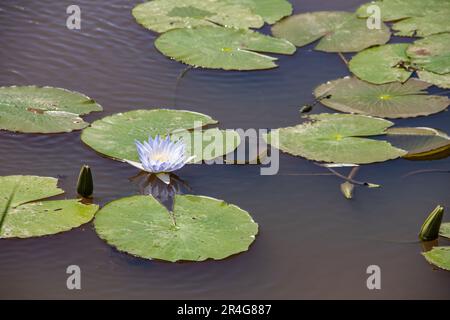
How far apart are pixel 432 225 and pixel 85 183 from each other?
1.83 m

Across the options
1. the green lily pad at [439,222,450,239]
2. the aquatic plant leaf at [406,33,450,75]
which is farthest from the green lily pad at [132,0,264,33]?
the green lily pad at [439,222,450,239]

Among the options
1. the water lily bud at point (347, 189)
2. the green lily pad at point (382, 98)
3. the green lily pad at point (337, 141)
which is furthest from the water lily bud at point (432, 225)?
the green lily pad at point (382, 98)

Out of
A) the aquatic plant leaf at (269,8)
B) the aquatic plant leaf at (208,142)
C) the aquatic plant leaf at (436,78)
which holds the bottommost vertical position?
the aquatic plant leaf at (208,142)

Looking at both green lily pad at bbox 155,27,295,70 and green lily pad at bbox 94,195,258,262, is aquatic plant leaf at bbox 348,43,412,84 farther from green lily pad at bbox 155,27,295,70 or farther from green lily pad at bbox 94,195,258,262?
green lily pad at bbox 94,195,258,262

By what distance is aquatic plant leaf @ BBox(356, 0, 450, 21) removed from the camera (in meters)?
6.41

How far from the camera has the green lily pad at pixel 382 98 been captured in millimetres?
5207

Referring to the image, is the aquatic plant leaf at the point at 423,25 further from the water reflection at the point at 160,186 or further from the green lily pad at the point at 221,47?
the water reflection at the point at 160,186

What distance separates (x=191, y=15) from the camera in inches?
248

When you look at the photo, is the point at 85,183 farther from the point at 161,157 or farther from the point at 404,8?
the point at 404,8

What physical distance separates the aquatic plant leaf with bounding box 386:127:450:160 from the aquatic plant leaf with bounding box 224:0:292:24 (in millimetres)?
1789

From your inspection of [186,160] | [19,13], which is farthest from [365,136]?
[19,13]

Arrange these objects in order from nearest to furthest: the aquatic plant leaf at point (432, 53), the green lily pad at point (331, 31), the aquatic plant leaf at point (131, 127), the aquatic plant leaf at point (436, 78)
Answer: the aquatic plant leaf at point (131, 127) → the aquatic plant leaf at point (436, 78) → the aquatic plant leaf at point (432, 53) → the green lily pad at point (331, 31)

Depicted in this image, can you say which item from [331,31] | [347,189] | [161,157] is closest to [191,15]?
[331,31]

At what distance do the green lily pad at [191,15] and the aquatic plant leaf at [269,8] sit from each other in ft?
0.18
